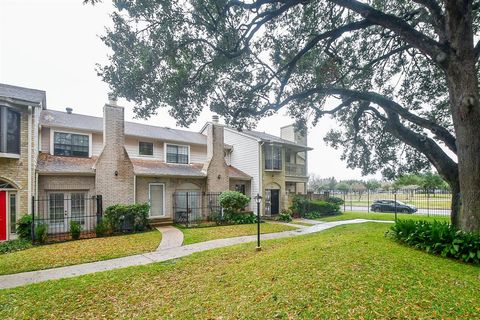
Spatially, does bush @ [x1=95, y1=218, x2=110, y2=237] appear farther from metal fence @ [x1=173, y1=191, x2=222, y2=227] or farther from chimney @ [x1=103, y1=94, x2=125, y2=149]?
metal fence @ [x1=173, y1=191, x2=222, y2=227]

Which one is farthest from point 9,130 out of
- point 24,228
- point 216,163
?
point 216,163

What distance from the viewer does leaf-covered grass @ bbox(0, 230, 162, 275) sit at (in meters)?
7.58

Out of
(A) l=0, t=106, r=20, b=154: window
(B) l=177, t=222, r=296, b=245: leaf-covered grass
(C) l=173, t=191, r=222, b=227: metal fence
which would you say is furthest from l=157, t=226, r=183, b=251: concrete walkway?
(A) l=0, t=106, r=20, b=154: window

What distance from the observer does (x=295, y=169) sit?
23.2 m

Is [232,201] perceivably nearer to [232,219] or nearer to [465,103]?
[232,219]

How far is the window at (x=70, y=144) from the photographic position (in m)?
14.0

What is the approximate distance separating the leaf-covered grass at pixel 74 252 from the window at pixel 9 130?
4.60 m

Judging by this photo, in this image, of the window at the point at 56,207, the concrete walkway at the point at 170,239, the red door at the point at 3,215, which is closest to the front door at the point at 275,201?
the concrete walkway at the point at 170,239

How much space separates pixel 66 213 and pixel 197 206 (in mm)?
7711

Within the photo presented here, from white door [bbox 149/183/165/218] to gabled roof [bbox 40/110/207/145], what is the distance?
3.66 meters

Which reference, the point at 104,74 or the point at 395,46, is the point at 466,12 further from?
the point at 104,74

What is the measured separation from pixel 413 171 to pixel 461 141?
22.3 feet

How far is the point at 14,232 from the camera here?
10969 mm

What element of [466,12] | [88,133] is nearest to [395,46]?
[466,12]
